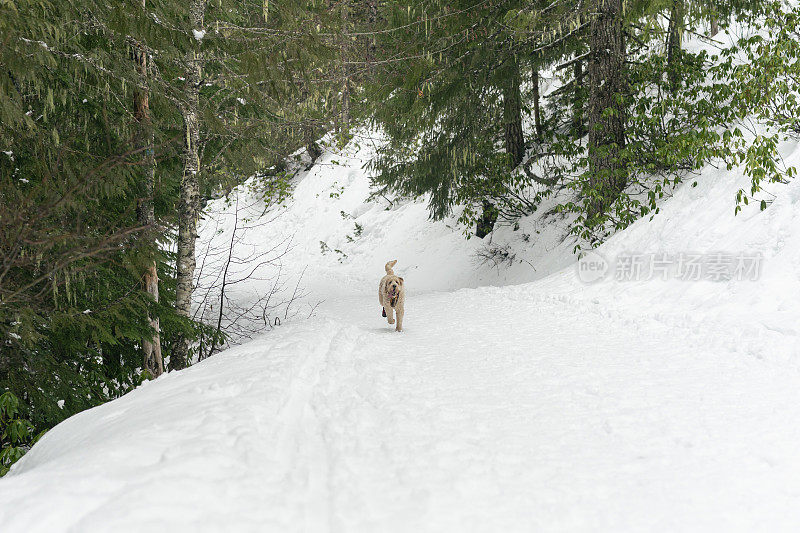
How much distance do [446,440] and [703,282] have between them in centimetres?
602

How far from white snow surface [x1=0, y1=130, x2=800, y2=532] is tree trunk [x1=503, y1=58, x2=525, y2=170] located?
7.14 meters

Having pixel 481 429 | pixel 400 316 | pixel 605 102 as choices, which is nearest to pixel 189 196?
pixel 400 316

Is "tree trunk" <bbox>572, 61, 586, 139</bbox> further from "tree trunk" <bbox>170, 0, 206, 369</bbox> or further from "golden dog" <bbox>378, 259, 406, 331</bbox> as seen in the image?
"tree trunk" <bbox>170, 0, 206, 369</bbox>

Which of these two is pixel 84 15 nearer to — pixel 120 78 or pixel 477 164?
pixel 120 78

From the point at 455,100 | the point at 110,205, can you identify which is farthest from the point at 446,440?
the point at 455,100

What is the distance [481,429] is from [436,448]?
0.48 meters

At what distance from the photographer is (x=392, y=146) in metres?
15.0

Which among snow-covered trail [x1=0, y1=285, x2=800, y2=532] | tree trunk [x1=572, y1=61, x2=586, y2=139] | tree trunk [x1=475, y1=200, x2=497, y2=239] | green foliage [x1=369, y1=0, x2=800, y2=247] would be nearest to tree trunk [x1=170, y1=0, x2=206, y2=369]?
snow-covered trail [x1=0, y1=285, x2=800, y2=532]

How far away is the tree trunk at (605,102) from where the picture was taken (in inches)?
456

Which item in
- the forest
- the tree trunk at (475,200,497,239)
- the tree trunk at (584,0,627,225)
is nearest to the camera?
the forest

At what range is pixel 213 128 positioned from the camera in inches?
276

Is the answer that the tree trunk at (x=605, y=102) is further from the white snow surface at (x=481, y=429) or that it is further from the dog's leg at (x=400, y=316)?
the dog's leg at (x=400, y=316)

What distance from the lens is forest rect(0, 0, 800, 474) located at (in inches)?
190

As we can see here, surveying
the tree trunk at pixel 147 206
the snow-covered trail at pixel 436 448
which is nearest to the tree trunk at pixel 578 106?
the snow-covered trail at pixel 436 448
